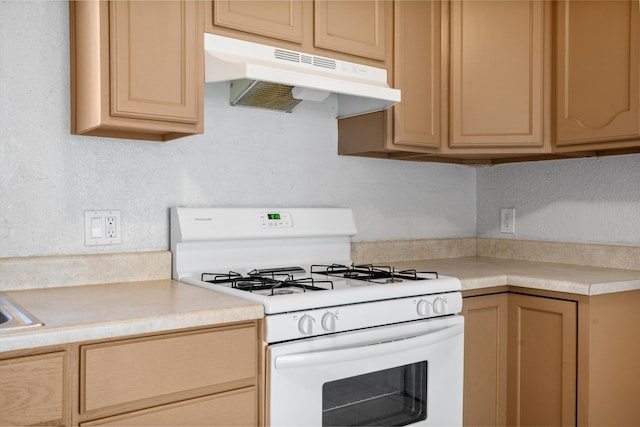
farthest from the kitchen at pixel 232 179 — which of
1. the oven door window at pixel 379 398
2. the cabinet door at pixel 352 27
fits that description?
the oven door window at pixel 379 398

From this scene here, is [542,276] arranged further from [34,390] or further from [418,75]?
[34,390]

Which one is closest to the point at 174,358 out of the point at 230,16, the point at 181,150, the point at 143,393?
the point at 143,393

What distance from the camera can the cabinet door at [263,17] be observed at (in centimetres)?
174

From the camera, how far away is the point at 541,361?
6.54ft

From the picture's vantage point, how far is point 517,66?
2230 mm

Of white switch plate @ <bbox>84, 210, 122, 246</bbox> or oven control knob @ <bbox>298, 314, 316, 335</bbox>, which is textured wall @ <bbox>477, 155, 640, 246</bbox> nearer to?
oven control knob @ <bbox>298, 314, 316, 335</bbox>

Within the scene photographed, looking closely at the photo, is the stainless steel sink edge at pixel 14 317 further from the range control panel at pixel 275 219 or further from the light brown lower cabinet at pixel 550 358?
the light brown lower cabinet at pixel 550 358

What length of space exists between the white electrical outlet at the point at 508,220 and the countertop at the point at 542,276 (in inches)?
11.4

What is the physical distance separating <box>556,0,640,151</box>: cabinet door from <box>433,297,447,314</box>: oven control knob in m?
0.85

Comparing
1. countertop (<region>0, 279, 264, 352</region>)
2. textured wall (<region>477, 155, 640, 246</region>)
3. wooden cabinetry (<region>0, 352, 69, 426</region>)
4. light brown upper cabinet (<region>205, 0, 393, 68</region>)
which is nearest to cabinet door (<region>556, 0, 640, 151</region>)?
textured wall (<region>477, 155, 640, 246</region>)

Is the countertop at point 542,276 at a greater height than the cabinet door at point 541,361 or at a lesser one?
greater

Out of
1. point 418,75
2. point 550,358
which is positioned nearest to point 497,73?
point 418,75

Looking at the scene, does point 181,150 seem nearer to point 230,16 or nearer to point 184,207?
A: point 184,207

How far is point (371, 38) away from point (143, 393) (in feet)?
4.71
